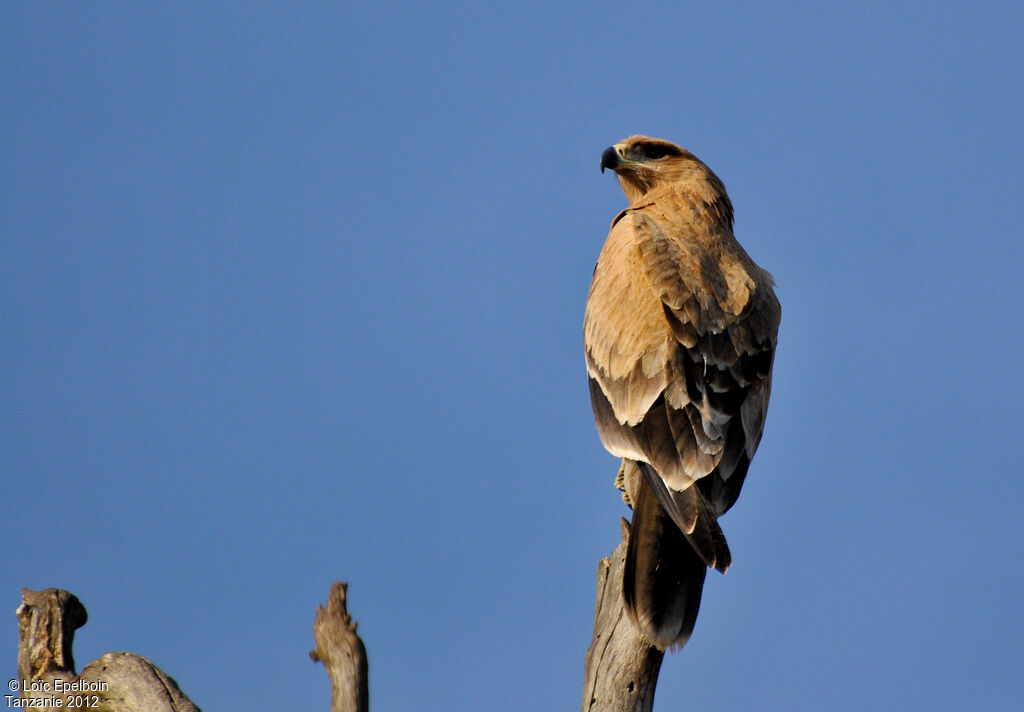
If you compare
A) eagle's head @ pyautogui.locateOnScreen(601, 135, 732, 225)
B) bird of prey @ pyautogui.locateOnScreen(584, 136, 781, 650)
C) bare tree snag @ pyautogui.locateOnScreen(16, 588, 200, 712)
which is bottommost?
bare tree snag @ pyautogui.locateOnScreen(16, 588, 200, 712)

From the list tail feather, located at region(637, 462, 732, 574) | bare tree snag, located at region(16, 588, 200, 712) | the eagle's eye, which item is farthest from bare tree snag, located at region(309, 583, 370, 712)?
the eagle's eye

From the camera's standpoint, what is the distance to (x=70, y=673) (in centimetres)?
646

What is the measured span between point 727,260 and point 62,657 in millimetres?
4497

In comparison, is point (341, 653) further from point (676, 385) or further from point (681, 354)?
point (681, 354)

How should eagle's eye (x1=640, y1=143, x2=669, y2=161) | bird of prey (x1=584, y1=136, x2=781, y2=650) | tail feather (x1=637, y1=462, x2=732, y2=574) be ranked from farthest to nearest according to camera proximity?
eagle's eye (x1=640, y1=143, x2=669, y2=161), bird of prey (x1=584, y1=136, x2=781, y2=650), tail feather (x1=637, y1=462, x2=732, y2=574)

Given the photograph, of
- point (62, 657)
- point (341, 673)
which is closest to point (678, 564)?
point (341, 673)

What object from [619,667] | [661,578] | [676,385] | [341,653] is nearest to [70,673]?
[341,653]

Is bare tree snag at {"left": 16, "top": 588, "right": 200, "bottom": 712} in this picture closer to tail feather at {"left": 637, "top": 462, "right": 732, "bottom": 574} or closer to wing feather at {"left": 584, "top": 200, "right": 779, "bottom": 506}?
tail feather at {"left": 637, "top": 462, "right": 732, "bottom": 574}

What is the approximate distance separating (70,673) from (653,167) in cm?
540

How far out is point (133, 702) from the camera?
19.9ft

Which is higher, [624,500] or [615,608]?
[624,500]

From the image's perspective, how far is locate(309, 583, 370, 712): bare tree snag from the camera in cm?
538

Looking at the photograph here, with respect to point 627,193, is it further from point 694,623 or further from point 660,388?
point 694,623

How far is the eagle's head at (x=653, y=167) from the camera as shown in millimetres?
8953
